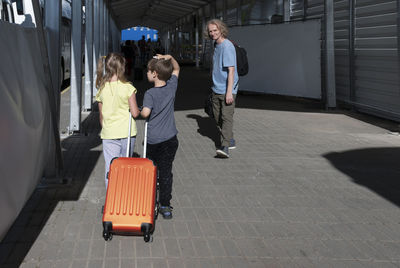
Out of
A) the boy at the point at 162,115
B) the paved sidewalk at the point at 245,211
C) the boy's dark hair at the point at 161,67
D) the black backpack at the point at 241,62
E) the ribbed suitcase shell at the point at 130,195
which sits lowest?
the paved sidewalk at the point at 245,211

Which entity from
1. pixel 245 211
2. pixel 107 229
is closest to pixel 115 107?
pixel 107 229

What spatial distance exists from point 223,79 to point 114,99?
280cm

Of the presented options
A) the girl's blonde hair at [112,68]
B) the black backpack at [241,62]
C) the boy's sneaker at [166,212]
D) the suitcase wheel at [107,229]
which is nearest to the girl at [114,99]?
the girl's blonde hair at [112,68]

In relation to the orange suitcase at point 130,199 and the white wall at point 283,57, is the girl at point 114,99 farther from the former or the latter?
the white wall at point 283,57

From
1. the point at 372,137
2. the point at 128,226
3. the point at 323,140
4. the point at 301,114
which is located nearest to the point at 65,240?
the point at 128,226

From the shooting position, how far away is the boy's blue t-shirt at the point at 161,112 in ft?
14.0

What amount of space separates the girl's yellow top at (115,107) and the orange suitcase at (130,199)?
44cm

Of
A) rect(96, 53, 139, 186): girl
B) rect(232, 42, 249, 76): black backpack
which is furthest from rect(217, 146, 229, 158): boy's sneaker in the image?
rect(96, 53, 139, 186): girl

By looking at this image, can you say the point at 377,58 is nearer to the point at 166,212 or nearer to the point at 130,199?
the point at 166,212

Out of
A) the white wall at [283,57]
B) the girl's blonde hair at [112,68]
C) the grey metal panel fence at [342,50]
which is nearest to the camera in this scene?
the girl's blonde hair at [112,68]

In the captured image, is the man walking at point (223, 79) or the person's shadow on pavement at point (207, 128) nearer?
the man walking at point (223, 79)

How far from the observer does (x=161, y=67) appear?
4.23 m

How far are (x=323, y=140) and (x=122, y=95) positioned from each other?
15.7ft

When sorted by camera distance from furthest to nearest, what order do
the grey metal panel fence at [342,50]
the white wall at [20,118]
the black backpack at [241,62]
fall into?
the grey metal panel fence at [342,50], the black backpack at [241,62], the white wall at [20,118]
